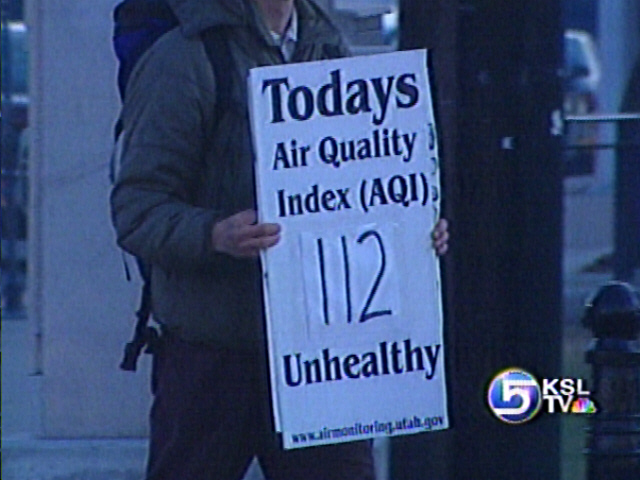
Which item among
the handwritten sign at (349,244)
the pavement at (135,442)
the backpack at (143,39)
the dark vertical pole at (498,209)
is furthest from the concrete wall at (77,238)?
the handwritten sign at (349,244)

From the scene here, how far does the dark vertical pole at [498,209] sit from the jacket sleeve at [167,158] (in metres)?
0.96

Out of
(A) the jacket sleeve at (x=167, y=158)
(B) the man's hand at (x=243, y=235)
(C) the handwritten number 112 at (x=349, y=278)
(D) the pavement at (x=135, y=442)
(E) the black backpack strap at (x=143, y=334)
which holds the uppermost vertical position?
(A) the jacket sleeve at (x=167, y=158)

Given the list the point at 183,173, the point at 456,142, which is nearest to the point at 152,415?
the point at 183,173

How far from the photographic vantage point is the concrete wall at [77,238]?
495cm

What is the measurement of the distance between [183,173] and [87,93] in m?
1.93

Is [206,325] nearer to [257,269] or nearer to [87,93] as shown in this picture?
[257,269]

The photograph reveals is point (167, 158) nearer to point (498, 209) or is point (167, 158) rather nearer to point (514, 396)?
point (498, 209)

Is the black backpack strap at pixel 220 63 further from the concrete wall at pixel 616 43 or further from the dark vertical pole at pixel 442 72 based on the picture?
the concrete wall at pixel 616 43

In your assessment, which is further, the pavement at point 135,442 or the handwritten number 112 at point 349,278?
the pavement at point 135,442

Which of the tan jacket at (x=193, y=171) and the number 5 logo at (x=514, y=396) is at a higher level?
the tan jacket at (x=193, y=171)

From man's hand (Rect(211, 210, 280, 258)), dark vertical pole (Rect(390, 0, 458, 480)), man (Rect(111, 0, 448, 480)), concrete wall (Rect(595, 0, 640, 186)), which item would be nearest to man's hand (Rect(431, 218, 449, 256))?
man (Rect(111, 0, 448, 480))

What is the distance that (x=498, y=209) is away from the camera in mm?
4023

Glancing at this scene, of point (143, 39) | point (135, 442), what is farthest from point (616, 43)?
point (143, 39)

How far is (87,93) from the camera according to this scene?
16.2 ft
